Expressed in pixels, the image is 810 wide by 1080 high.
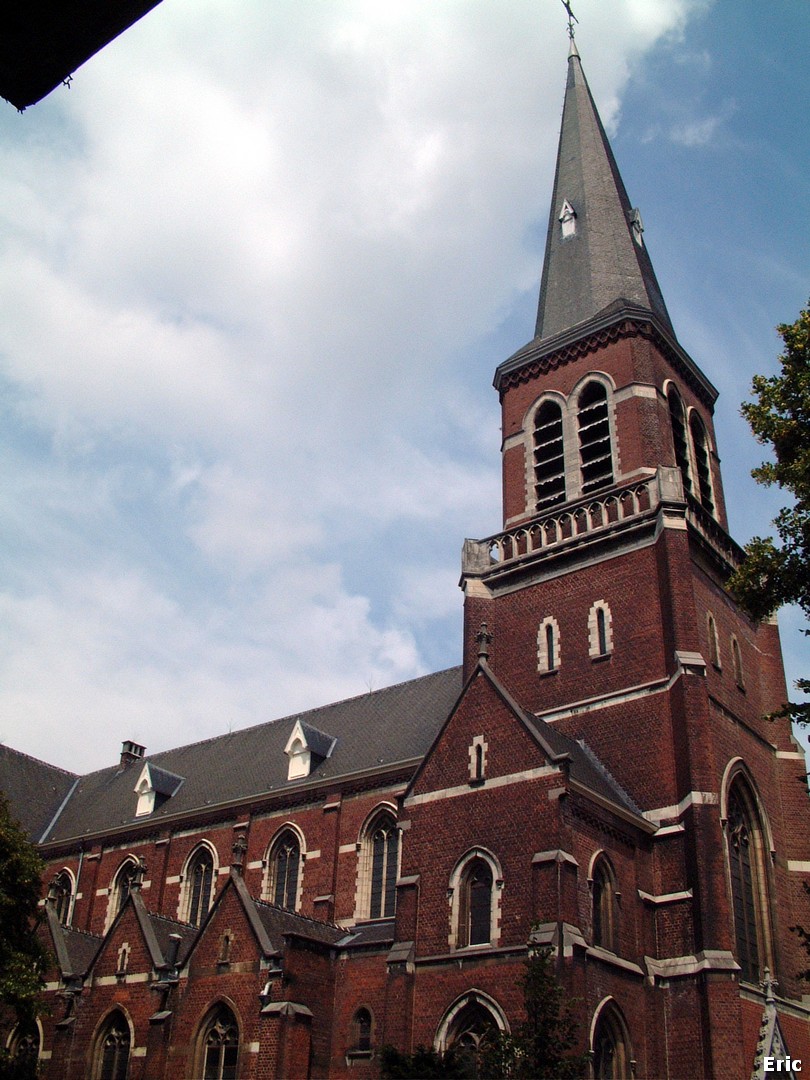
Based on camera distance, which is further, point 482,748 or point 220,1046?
point 220,1046

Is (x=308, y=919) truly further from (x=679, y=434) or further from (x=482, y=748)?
(x=679, y=434)

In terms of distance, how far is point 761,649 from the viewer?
31516 millimetres

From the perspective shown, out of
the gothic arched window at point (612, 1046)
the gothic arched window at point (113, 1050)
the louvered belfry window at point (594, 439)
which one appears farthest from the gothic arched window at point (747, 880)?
the gothic arched window at point (113, 1050)

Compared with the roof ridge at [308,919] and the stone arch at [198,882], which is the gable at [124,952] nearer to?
the roof ridge at [308,919]

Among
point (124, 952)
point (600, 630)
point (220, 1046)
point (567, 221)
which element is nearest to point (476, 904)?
point (220, 1046)

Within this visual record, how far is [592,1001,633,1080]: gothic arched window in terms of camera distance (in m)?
21.4

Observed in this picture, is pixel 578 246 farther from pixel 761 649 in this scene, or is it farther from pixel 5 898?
pixel 5 898

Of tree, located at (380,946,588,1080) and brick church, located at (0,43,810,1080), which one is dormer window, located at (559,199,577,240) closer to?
brick church, located at (0,43,810,1080)

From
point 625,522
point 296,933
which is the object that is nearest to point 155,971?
point 296,933

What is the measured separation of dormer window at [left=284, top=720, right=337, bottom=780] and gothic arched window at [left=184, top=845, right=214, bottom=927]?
397cm

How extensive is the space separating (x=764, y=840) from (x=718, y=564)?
7812 mm

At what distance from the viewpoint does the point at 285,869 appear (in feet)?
107

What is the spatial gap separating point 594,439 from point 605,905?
15.3m

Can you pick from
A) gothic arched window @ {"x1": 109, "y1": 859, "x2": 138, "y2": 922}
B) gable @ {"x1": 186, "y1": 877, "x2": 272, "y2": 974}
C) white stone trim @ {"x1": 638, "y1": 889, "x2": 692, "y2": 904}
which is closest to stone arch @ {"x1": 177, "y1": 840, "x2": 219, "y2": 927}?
gothic arched window @ {"x1": 109, "y1": 859, "x2": 138, "y2": 922}
